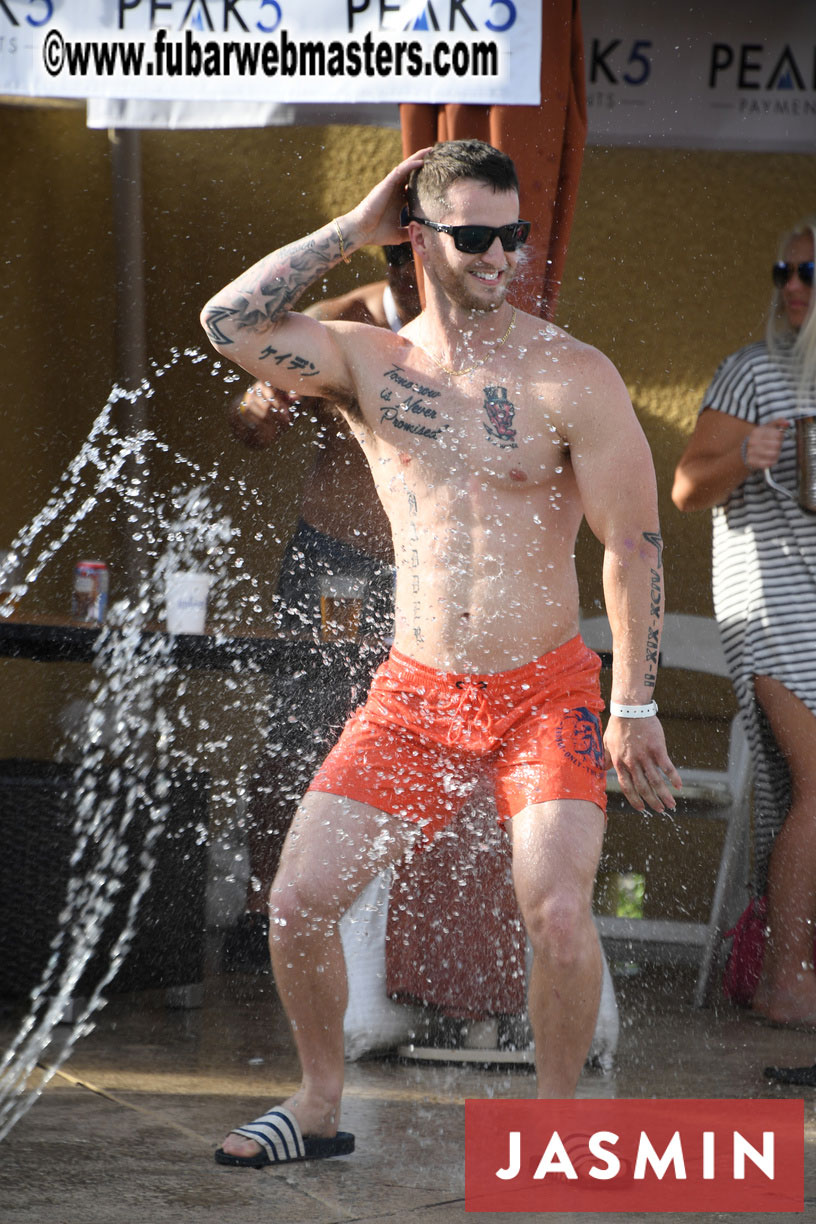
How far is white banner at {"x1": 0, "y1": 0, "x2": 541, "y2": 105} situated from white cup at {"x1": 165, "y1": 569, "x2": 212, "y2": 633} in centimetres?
126

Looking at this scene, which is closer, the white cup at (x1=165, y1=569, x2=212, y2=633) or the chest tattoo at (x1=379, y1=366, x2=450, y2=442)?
the chest tattoo at (x1=379, y1=366, x2=450, y2=442)

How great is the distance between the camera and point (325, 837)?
296 cm

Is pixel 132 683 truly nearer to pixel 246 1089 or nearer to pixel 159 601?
pixel 159 601

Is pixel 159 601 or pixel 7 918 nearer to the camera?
pixel 7 918

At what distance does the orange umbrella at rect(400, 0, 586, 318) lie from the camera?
3.95 m

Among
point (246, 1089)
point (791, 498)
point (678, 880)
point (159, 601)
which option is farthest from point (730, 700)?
point (246, 1089)

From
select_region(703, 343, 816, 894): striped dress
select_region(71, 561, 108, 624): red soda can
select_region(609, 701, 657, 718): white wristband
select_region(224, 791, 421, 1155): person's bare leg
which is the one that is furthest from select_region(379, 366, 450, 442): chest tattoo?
select_region(703, 343, 816, 894): striped dress

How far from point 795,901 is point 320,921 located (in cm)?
192

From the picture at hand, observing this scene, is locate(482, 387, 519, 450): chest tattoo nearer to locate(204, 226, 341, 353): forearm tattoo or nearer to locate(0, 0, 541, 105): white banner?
locate(204, 226, 341, 353): forearm tattoo

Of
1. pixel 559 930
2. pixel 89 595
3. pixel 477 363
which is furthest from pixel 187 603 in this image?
pixel 559 930

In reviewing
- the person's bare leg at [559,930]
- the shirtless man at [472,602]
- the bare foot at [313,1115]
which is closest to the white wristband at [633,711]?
the shirtless man at [472,602]

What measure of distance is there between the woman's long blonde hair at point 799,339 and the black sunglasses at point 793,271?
34 mm

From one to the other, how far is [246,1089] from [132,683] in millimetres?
2052

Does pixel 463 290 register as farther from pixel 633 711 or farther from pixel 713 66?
pixel 713 66
